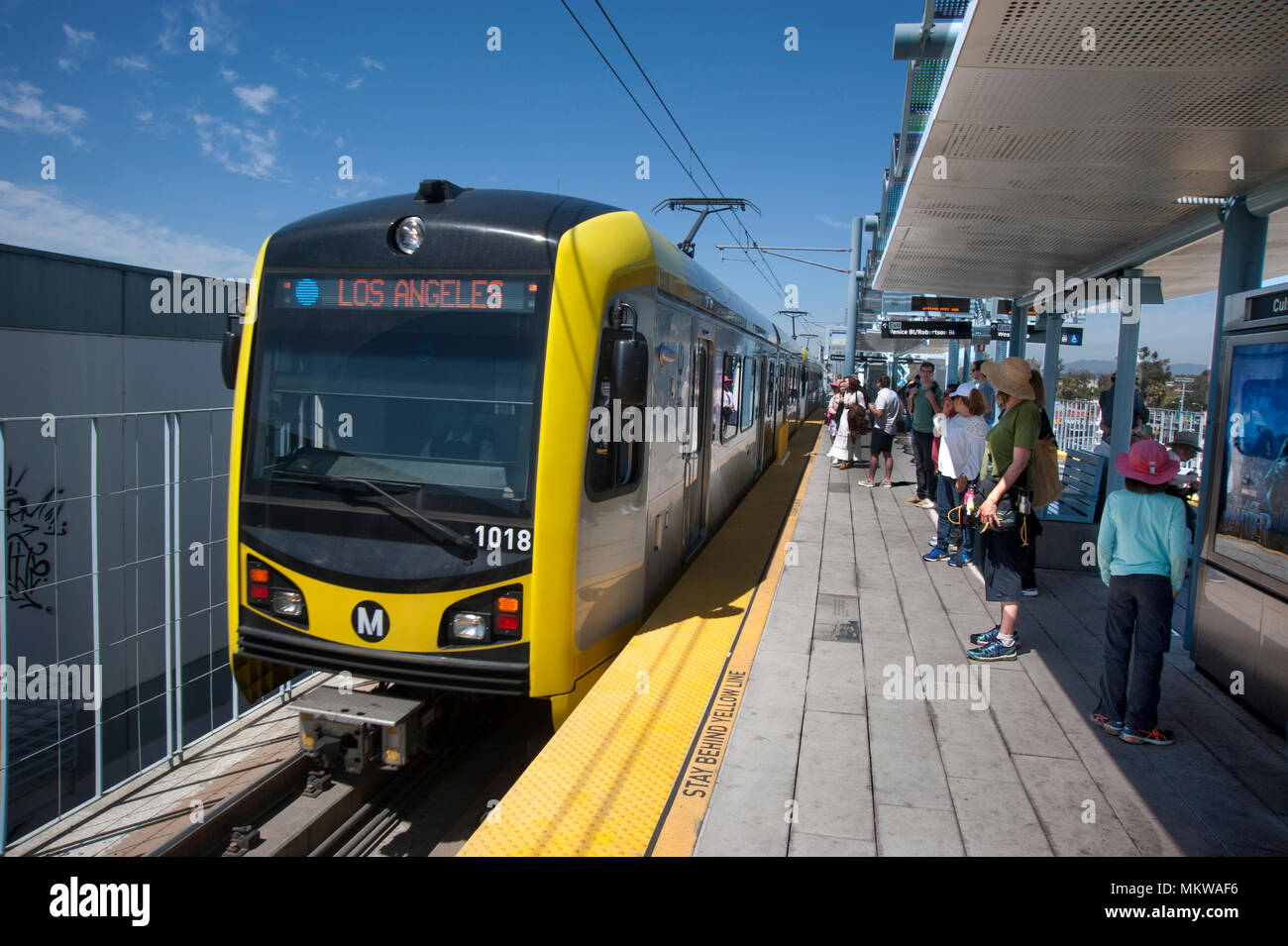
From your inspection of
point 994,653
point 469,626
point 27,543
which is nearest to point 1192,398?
point 994,653

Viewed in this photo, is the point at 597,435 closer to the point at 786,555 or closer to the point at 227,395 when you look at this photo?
the point at 786,555

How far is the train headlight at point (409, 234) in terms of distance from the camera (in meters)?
4.32

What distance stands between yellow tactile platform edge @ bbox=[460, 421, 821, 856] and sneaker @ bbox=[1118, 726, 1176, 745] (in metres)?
1.86

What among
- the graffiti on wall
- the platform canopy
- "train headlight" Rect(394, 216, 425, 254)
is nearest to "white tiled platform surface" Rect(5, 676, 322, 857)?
"train headlight" Rect(394, 216, 425, 254)

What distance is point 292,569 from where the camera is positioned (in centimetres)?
433

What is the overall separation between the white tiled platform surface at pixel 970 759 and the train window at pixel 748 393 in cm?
432

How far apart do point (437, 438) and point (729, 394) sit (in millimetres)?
4966

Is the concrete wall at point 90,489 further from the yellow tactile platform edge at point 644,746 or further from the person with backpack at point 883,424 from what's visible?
the person with backpack at point 883,424

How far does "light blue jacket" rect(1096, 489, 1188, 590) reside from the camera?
4074 millimetres

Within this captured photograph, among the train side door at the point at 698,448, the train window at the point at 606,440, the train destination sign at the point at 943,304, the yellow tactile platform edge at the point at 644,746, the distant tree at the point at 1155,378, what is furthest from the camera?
the distant tree at the point at 1155,378

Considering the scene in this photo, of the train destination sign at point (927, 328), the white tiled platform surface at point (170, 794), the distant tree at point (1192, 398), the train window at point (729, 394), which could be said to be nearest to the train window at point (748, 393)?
the train window at point (729, 394)

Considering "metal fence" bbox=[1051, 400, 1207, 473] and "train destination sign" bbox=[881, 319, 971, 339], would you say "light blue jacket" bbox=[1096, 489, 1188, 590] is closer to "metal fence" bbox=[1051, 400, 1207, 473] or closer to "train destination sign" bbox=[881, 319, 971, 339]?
"train destination sign" bbox=[881, 319, 971, 339]

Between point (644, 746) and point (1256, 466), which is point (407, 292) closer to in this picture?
point (644, 746)

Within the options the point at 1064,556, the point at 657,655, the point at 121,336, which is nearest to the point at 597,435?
the point at 657,655
